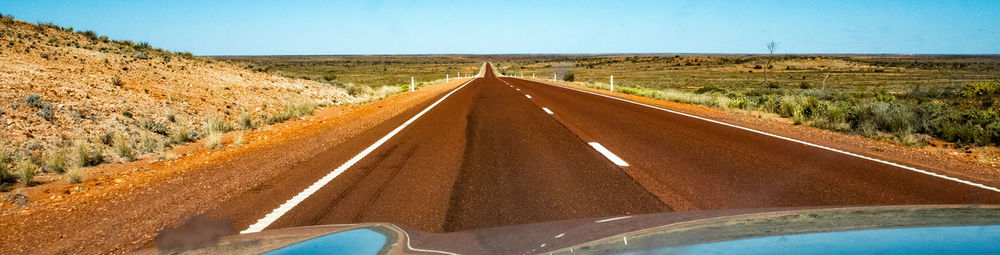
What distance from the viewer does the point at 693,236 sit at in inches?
120

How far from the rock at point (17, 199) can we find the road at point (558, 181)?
2391 millimetres

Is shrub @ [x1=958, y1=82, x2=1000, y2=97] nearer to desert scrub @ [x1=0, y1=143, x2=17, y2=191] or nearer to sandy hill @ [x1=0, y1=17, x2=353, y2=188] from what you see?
sandy hill @ [x1=0, y1=17, x2=353, y2=188]

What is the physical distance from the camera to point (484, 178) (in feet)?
19.3

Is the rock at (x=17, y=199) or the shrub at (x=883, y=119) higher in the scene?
the shrub at (x=883, y=119)

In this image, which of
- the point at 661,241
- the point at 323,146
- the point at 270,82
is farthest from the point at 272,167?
the point at 270,82

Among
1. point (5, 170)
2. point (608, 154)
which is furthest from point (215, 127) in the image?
point (608, 154)

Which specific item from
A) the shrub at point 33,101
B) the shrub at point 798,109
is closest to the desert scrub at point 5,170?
the shrub at point 33,101

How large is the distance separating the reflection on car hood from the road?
0.34 m

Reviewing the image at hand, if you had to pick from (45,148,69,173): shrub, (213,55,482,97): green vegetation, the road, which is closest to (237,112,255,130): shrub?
the road

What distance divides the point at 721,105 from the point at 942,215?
14978 millimetres

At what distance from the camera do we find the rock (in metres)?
5.58

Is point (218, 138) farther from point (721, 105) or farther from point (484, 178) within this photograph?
point (721, 105)

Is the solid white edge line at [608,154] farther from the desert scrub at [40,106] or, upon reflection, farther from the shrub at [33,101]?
the shrub at [33,101]

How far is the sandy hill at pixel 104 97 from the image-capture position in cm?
960
